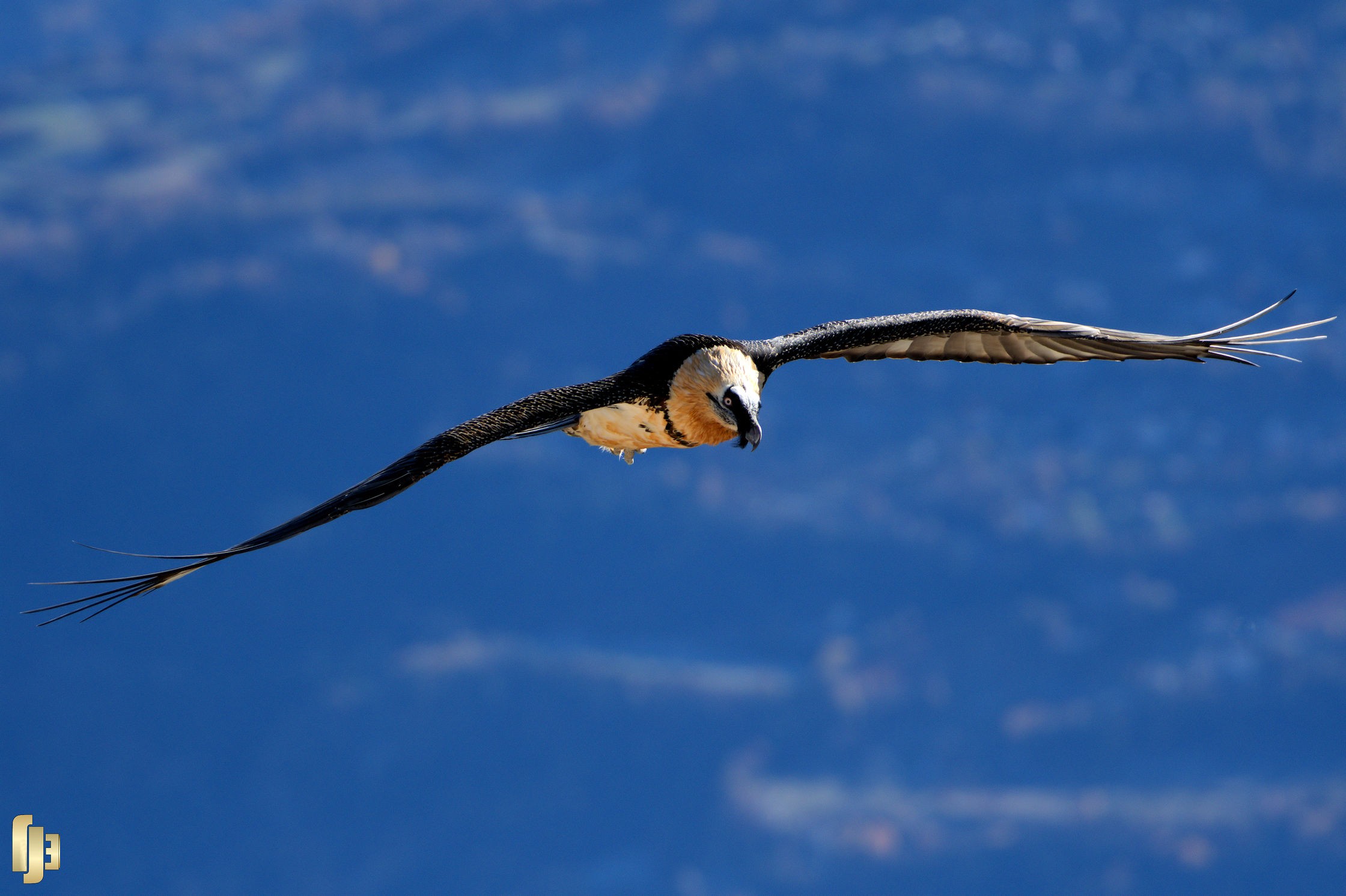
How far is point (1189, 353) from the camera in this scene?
19.7 m

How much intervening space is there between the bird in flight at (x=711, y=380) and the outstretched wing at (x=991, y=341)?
0.07 feet

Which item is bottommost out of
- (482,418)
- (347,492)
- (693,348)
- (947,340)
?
(347,492)

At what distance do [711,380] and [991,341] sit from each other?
19.9 feet

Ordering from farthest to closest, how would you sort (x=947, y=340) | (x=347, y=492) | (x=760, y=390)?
(x=947, y=340) → (x=760, y=390) → (x=347, y=492)

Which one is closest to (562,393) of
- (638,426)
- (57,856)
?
(638,426)

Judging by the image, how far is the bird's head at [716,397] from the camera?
57.2 ft

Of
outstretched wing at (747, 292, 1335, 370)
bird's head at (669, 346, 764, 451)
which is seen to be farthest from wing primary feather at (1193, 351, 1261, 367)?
bird's head at (669, 346, 764, 451)

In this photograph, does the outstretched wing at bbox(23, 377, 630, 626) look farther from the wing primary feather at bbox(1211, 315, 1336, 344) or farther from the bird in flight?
the wing primary feather at bbox(1211, 315, 1336, 344)

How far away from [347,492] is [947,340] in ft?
36.0

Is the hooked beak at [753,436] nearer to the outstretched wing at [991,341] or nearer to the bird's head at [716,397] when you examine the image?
the bird's head at [716,397]

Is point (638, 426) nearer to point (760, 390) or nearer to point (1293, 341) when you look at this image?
point (760, 390)

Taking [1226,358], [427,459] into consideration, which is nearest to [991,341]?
[1226,358]

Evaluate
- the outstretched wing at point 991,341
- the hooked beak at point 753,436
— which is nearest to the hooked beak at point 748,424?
the hooked beak at point 753,436

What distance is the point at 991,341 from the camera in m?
21.4
